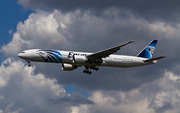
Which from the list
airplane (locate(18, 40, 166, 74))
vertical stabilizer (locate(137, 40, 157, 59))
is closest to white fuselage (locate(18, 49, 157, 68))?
airplane (locate(18, 40, 166, 74))

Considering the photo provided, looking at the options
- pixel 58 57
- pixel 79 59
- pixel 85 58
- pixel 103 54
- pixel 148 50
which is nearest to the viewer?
pixel 58 57

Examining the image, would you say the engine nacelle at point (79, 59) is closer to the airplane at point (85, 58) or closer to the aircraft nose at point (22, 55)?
the airplane at point (85, 58)

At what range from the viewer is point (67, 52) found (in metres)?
60.6

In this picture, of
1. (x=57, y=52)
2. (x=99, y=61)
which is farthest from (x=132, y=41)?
(x=57, y=52)

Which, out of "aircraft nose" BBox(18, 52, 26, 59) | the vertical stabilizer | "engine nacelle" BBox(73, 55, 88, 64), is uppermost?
the vertical stabilizer

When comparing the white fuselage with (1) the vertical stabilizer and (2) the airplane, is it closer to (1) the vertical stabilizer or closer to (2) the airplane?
(2) the airplane

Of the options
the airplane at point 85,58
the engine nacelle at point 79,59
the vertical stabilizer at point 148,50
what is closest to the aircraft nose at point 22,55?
the airplane at point 85,58

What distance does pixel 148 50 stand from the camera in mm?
71125

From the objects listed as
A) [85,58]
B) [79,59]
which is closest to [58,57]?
[79,59]

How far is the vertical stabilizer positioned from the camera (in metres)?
69.5

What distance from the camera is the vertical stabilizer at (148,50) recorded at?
6953 cm

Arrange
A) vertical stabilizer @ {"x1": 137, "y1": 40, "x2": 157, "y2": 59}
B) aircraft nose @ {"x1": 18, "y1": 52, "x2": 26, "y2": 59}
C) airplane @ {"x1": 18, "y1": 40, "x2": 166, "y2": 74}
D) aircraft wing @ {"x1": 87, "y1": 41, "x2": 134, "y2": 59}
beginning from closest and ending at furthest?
aircraft wing @ {"x1": 87, "y1": 41, "x2": 134, "y2": 59}, airplane @ {"x1": 18, "y1": 40, "x2": 166, "y2": 74}, aircraft nose @ {"x1": 18, "y1": 52, "x2": 26, "y2": 59}, vertical stabilizer @ {"x1": 137, "y1": 40, "x2": 157, "y2": 59}

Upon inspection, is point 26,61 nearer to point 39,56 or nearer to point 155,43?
point 39,56

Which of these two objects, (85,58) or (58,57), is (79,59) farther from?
(58,57)
